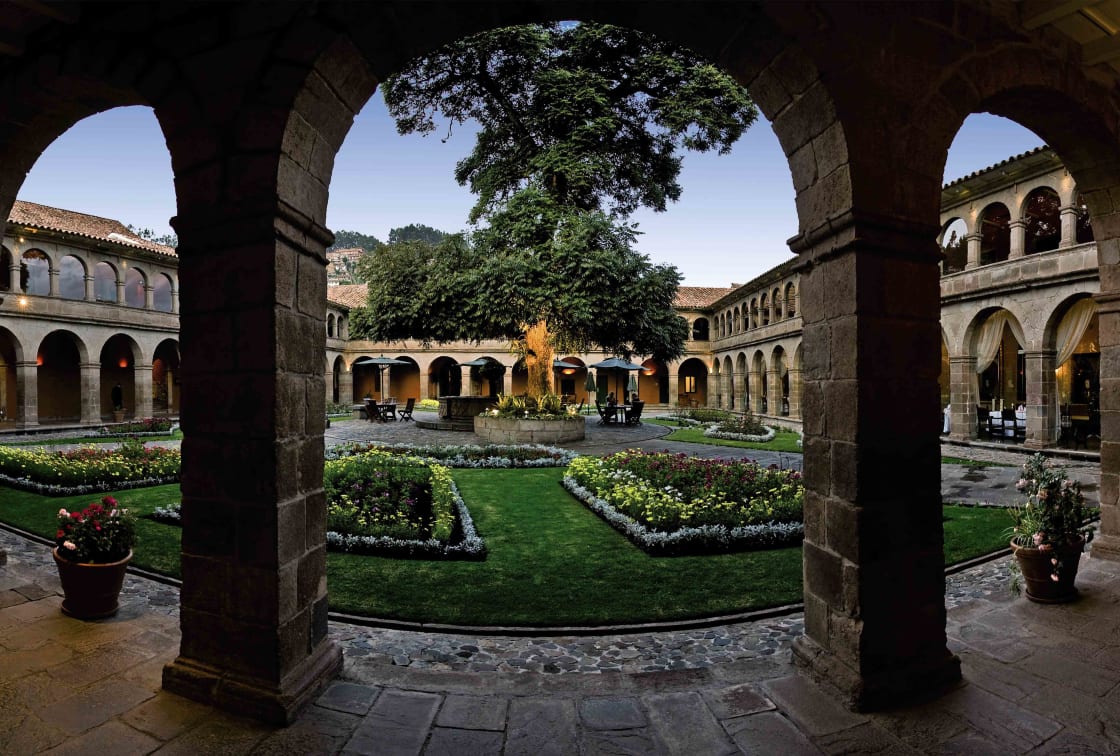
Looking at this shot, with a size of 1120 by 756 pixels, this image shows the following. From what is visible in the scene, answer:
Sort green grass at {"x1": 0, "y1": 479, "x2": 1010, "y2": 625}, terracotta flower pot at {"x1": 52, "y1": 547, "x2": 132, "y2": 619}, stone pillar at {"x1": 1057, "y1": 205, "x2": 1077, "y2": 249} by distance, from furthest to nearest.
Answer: stone pillar at {"x1": 1057, "y1": 205, "x2": 1077, "y2": 249}
green grass at {"x1": 0, "y1": 479, "x2": 1010, "y2": 625}
terracotta flower pot at {"x1": 52, "y1": 547, "x2": 132, "y2": 619}

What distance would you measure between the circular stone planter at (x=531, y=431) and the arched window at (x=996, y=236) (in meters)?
13.1

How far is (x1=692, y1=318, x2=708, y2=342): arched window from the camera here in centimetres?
3572

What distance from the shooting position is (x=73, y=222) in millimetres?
23516

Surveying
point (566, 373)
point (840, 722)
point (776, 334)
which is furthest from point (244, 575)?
point (566, 373)

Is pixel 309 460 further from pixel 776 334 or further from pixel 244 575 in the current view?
pixel 776 334

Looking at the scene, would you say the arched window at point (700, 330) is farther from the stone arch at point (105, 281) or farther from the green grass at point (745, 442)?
the stone arch at point (105, 281)

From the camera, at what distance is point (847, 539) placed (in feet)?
9.52

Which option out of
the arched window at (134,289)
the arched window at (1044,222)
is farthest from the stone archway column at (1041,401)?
the arched window at (134,289)

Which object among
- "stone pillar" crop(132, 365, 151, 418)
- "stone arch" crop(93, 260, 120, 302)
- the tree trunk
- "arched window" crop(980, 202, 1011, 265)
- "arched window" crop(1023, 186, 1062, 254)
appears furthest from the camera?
"stone pillar" crop(132, 365, 151, 418)

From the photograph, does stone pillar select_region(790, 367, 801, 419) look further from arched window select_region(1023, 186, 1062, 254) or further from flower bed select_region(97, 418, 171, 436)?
flower bed select_region(97, 418, 171, 436)

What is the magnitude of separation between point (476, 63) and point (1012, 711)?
16025mm

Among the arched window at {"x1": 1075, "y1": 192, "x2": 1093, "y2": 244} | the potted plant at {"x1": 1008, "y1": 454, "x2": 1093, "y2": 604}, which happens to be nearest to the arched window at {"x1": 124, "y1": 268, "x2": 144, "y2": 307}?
the potted plant at {"x1": 1008, "y1": 454, "x2": 1093, "y2": 604}

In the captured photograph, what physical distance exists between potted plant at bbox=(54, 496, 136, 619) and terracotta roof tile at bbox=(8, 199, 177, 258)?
21.1 meters

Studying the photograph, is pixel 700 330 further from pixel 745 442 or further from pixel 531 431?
pixel 531 431
